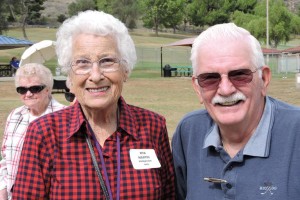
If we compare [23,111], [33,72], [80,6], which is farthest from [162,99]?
[80,6]

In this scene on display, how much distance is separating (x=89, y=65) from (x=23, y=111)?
176cm

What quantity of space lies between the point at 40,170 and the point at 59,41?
73cm

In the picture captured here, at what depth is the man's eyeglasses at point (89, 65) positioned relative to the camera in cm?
293

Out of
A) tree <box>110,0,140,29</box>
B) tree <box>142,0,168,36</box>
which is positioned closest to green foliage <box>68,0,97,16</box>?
tree <box>110,0,140,29</box>

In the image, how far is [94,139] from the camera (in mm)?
2949

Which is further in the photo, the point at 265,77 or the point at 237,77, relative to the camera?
the point at 265,77

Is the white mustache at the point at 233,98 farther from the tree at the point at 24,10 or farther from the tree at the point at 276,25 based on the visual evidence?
the tree at the point at 24,10

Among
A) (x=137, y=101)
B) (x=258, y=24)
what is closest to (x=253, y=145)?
(x=137, y=101)

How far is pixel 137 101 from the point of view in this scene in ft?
66.1

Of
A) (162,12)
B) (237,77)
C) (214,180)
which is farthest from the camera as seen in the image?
(162,12)

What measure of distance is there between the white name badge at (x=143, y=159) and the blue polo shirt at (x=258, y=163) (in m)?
0.23

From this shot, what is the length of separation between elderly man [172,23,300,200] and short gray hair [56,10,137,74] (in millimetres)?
491

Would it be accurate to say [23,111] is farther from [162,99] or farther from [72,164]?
[162,99]

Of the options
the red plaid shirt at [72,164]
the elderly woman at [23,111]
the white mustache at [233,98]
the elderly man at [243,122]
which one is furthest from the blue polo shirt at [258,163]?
the elderly woman at [23,111]
